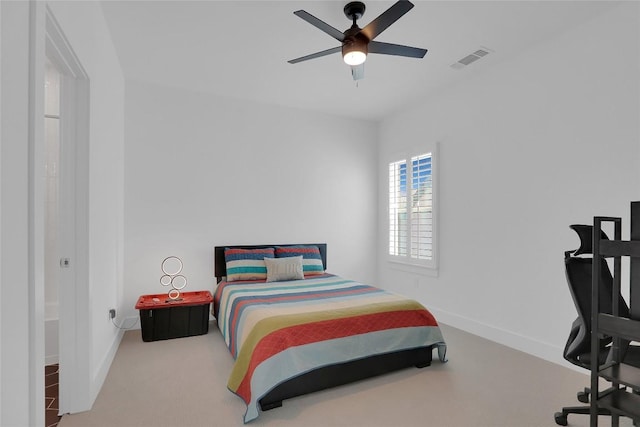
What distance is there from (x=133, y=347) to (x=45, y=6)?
9.69 feet

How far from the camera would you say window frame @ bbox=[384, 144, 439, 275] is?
14.1 ft

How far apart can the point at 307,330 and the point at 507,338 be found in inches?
86.8

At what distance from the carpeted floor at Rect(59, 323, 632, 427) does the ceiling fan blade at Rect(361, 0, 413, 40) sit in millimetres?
2478

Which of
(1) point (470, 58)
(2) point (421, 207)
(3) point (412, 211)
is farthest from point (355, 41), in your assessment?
(3) point (412, 211)

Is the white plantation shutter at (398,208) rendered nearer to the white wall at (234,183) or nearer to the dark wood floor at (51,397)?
the white wall at (234,183)

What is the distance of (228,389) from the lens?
249cm

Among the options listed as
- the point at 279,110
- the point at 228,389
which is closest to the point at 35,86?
the point at 228,389

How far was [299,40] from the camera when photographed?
303 centimetres

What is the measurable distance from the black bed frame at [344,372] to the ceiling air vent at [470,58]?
9.07ft

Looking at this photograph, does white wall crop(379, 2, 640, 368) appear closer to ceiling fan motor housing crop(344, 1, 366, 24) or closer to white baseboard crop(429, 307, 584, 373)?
white baseboard crop(429, 307, 584, 373)

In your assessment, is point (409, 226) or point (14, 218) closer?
point (14, 218)

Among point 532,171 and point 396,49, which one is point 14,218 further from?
point 532,171

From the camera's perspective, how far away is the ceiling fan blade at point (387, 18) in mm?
1918

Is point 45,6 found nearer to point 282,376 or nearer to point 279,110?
point 282,376
